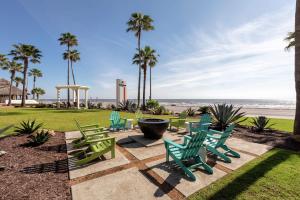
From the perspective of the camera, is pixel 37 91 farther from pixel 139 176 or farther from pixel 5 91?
pixel 139 176

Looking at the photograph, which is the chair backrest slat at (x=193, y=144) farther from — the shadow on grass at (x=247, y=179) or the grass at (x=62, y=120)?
the grass at (x=62, y=120)

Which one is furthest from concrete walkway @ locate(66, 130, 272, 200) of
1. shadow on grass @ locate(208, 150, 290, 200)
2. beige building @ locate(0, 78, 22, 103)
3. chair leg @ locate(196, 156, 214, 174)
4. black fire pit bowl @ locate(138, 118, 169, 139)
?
Result: beige building @ locate(0, 78, 22, 103)

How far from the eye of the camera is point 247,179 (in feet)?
→ 12.0

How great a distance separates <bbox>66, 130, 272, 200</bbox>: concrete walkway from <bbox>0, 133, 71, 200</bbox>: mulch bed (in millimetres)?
255

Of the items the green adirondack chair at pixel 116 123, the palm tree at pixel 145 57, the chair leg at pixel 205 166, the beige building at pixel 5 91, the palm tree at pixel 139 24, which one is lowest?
the chair leg at pixel 205 166

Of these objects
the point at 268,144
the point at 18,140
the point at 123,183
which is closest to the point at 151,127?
the point at 123,183

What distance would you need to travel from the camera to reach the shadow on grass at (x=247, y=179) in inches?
122

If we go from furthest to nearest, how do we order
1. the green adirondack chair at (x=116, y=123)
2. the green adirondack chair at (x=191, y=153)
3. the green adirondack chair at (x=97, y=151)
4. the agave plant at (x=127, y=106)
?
the agave plant at (x=127, y=106)
the green adirondack chair at (x=116, y=123)
the green adirondack chair at (x=97, y=151)
the green adirondack chair at (x=191, y=153)

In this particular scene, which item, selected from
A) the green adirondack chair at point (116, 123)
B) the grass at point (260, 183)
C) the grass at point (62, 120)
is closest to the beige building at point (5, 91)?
the grass at point (62, 120)

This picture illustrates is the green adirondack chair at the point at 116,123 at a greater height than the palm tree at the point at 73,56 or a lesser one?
lesser

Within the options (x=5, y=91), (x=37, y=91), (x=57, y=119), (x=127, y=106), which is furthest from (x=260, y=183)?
(x=37, y=91)

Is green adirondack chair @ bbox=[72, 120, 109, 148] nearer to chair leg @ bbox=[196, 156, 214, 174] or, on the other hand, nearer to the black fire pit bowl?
the black fire pit bowl

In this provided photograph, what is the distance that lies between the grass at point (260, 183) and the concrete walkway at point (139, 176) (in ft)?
0.70

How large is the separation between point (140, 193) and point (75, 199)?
1274 mm
